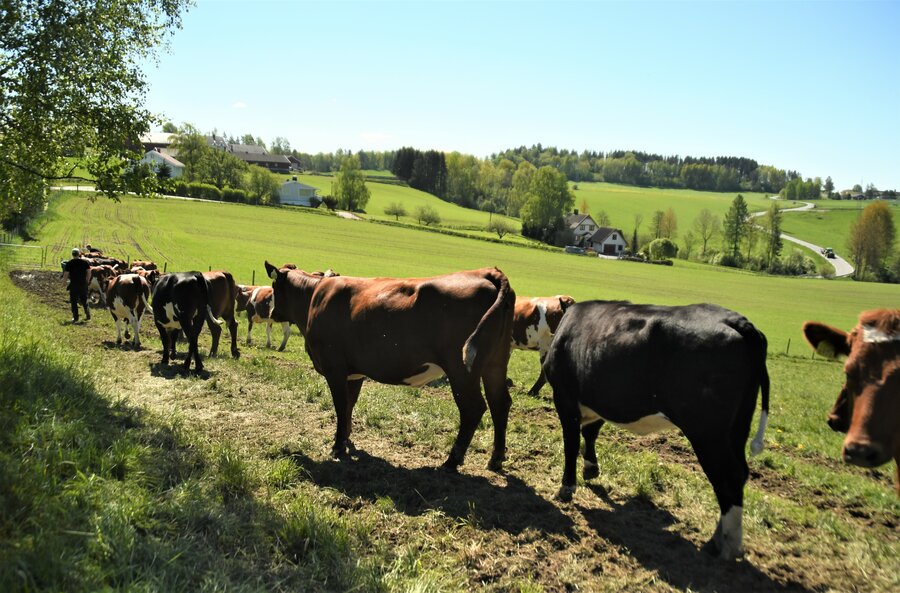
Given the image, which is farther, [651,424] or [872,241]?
[872,241]

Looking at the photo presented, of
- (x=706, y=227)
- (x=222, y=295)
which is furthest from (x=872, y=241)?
(x=222, y=295)

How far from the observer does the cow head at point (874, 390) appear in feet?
12.8

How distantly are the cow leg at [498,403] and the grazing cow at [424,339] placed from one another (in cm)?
1

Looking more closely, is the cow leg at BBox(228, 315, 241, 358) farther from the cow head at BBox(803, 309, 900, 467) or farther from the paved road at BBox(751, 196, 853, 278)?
the paved road at BBox(751, 196, 853, 278)

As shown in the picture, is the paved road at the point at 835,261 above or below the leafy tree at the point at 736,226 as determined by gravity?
below

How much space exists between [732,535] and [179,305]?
1191 cm

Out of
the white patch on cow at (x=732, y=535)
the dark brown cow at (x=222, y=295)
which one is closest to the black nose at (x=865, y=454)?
the white patch on cow at (x=732, y=535)

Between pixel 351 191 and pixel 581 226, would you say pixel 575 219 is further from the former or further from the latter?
pixel 351 191

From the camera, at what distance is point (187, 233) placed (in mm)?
57656

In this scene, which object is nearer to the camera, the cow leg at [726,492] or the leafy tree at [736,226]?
the cow leg at [726,492]

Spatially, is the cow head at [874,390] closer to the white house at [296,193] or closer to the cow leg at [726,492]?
the cow leg at [726,492]

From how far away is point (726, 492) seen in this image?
5176mm

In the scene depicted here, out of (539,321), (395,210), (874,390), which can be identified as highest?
(395,210)

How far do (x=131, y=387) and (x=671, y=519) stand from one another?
29.2ft
